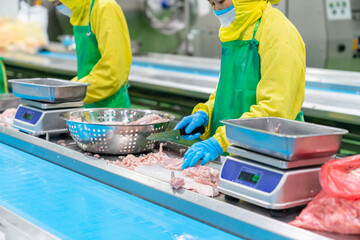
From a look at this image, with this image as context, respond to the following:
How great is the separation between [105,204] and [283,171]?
70 cm

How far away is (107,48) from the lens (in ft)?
9.87

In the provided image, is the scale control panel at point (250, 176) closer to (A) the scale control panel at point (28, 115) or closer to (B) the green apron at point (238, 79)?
(B) the green apron at point (238, 79)

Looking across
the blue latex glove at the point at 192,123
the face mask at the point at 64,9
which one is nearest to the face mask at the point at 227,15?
the blue latex glove at the point at 192,123

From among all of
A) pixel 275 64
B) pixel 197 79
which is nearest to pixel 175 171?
pixel 275 64

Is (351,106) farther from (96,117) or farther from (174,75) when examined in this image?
(174,75)

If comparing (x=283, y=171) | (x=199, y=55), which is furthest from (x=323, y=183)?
(x=199, y=55)

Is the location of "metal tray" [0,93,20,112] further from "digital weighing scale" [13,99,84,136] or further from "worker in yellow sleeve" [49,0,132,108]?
"digital weighing scale" [13,99,84,136]

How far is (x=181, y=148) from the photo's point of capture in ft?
7.77

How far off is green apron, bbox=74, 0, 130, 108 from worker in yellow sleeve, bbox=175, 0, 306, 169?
1.00 metres

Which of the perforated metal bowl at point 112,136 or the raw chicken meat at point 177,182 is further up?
the perforated metal bowl at point 112,136

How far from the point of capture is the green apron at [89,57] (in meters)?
3.19

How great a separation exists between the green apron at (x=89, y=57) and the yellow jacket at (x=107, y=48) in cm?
7

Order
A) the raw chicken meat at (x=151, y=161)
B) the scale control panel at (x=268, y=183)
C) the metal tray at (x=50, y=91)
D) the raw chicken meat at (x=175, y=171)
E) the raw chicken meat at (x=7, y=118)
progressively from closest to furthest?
the scale control panel at (x=268, y=183)
the raw chicken meat at (x=175, y=171)
the raw chicken meat at (x=151, y=161)
the metal tray at (x=50, y=91)
the raw chicken meat at (x=7, y=118)

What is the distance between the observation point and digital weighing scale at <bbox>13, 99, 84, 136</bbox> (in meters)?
2.62
